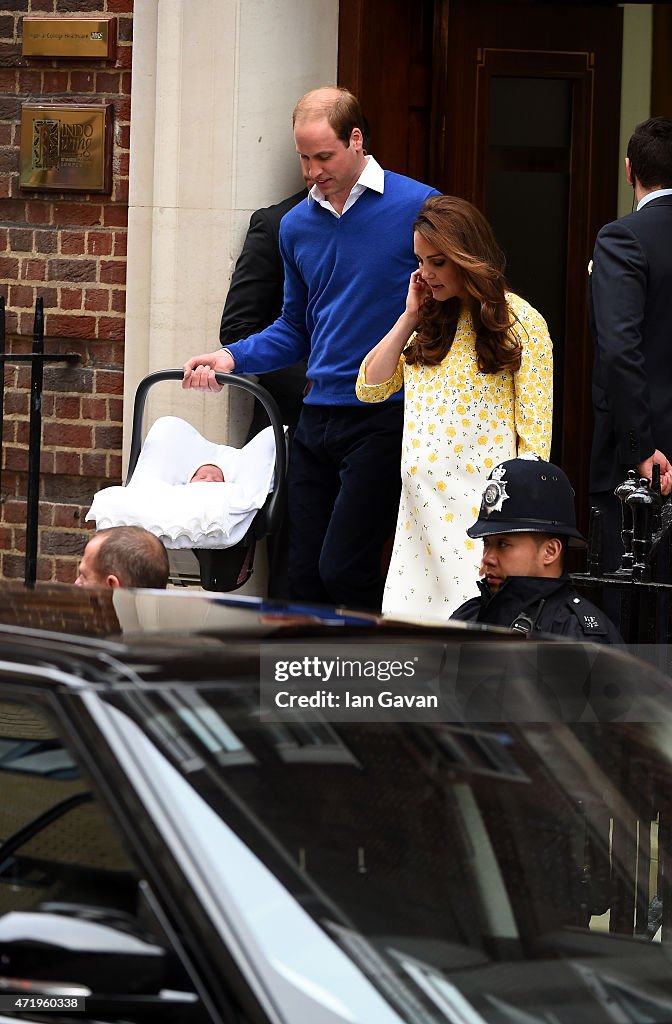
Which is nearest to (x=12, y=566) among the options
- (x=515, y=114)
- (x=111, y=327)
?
(x=111, y=327)

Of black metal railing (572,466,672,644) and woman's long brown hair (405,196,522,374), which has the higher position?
woman's long brown hair (405,196,522,374)

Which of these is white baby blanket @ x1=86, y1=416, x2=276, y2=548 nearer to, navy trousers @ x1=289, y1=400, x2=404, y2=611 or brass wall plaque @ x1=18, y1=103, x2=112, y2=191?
navy trousers @ x1=289, y1=400, x2=404, y2=611

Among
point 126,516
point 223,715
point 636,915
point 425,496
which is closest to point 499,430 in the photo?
point 425,496

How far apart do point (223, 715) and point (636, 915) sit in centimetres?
83

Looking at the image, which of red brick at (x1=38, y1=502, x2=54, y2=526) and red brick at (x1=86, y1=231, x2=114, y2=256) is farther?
red brick at (x1=38, y1=502, x2=54, y2=526)

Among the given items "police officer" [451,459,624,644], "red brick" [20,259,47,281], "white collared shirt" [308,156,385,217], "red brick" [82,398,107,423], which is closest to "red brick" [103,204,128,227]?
"red brick" [20,259,47,281]

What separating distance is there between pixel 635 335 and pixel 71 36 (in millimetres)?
3199

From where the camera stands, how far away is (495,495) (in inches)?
156

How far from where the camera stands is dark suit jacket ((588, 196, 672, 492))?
16.6 ft

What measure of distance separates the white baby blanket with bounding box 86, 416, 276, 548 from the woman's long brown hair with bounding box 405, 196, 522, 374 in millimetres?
1101

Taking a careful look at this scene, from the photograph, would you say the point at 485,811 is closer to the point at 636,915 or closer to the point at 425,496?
the point at 636,915

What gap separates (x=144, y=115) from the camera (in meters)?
6.97

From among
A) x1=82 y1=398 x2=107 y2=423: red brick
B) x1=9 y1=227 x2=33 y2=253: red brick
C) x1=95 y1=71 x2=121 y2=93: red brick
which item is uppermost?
x1=95 y1=71 x2=121 y2=93: red brick

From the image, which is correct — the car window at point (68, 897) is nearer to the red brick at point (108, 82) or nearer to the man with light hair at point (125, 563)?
the man with light hair at point (125, 563)
